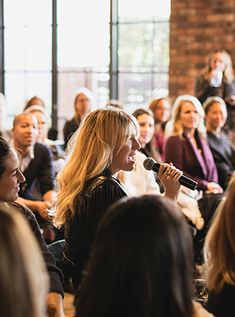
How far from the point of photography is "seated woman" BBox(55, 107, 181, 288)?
2746mm

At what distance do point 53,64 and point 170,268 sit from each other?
7831 millimetres

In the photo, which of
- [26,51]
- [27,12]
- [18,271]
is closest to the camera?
[18,271]

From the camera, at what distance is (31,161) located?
5020 millimetres

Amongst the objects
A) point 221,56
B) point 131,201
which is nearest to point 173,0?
point 221,56

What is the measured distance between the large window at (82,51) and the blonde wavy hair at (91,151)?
19.0 ft

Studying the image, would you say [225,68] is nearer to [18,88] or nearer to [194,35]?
[194,35]

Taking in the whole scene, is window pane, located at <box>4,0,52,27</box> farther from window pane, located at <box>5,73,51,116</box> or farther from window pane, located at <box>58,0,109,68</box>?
window pane, located at <box>5,73,51,116</box>

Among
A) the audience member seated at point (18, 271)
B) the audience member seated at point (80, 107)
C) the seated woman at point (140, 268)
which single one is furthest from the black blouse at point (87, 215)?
the audience member seated at point (80, 107)

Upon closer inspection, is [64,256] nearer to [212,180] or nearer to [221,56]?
[212,180]

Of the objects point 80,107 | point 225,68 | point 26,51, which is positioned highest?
point 26,51

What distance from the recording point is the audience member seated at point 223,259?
6.75ft

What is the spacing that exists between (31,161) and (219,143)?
2011mm

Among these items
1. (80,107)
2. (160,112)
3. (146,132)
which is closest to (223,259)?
(146,132)

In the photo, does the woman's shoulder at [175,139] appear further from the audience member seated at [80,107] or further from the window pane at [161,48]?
the window pane at [161,48]
